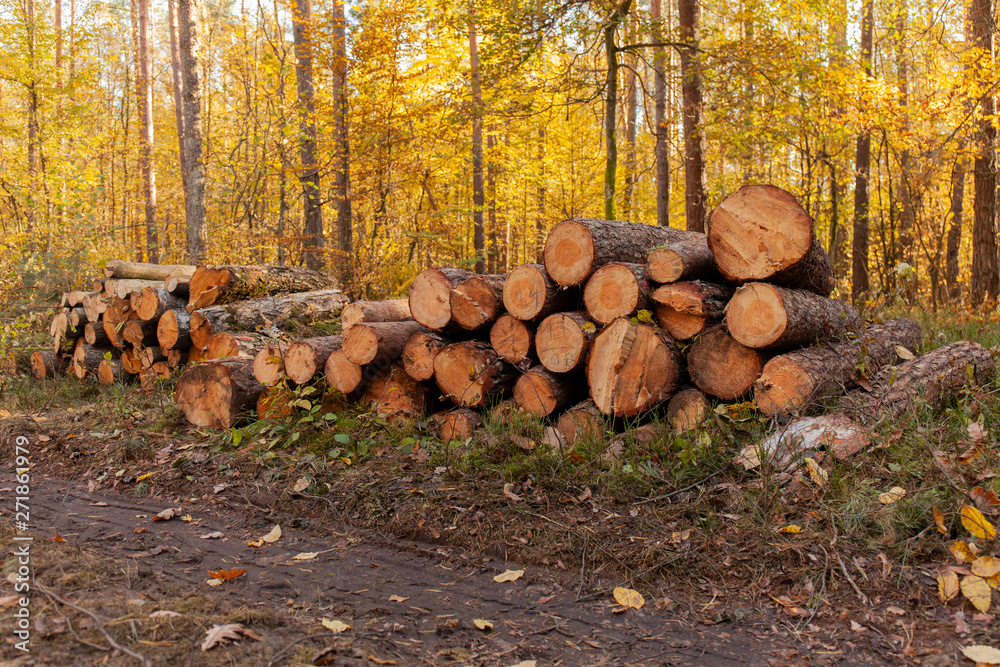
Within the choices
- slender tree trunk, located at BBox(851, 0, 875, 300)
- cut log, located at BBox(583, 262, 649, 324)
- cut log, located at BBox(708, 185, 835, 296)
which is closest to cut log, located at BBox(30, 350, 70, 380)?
cut log, located at BBox(583, 262, 649, 324)

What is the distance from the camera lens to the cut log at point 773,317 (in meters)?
3.66

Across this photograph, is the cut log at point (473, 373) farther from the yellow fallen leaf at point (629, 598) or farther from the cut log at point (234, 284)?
the cut log at point (234, 284)

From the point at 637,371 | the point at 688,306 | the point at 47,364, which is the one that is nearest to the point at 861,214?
the point at 688,306

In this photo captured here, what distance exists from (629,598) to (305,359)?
3.22 m

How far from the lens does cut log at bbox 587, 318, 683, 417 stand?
13.0ft

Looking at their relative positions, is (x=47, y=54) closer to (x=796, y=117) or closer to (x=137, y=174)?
(x=137, y=174)

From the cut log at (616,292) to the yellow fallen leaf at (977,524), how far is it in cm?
203

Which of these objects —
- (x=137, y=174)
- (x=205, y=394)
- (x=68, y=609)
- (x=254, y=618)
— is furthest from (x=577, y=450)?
(x=137, y=174)

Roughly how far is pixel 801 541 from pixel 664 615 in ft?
2.51

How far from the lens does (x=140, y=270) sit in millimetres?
8062

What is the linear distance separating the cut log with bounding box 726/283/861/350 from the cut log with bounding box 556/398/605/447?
1012 millimetres

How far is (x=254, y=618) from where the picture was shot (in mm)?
2504

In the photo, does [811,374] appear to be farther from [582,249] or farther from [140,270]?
[140,270]

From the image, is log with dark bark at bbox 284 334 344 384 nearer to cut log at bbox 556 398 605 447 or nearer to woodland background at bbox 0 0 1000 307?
cut log at bbox 556 398 605 447
